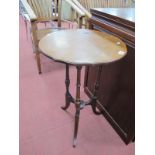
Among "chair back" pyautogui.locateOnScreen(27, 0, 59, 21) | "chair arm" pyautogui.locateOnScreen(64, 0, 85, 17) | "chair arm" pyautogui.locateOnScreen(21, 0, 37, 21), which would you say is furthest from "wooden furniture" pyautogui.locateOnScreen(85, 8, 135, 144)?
"chair back" pyautogui.locateOnScreen(27, 0, 59, 21)

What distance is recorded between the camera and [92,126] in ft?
4.93

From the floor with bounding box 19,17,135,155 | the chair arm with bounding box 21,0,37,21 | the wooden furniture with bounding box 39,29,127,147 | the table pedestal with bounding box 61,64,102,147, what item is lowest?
the floor with bounding box 19,17,135,155

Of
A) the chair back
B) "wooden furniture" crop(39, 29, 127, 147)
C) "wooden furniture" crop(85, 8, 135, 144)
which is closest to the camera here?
"wooden furniture" crop(39, 29, 127, 147)

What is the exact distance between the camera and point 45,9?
239cm

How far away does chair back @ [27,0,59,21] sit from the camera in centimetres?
234

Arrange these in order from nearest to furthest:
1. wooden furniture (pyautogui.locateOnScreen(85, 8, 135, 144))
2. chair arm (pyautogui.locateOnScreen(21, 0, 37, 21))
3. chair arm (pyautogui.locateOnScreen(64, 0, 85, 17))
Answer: wooden furniture (pyautogui.locateOnScreen(85, 8, 135, 144)), chair arm (pyautogui.locateOnScreen(21, 0, 37, 21)), chair arm (pyautogui.locateOnScreen(64, 0, 85, 17))

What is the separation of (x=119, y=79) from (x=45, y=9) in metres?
1.61

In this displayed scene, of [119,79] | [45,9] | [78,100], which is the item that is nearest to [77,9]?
[45,9]

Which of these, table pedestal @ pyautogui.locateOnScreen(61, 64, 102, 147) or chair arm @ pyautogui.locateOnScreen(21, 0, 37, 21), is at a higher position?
chair arm @ pyautogui.locateOnScreen(21, 0, 37, 21)

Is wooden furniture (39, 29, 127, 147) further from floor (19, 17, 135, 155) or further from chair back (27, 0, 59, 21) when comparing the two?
chair back (27, 0, 59, 21)

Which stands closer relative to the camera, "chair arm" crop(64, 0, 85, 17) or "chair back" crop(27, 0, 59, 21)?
"chair arm" crop(64, 0, 85, 17)

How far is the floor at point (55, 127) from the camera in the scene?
51.1 inches

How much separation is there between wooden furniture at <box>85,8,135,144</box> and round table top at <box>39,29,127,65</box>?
0.08m
